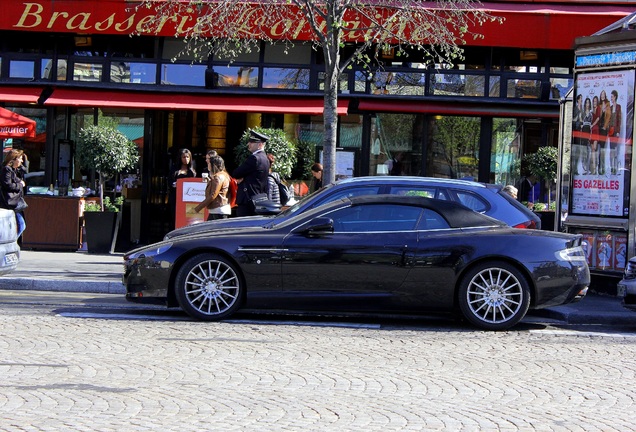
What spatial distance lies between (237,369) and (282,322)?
2.73 metres

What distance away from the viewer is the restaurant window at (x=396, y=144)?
19453 millimetres

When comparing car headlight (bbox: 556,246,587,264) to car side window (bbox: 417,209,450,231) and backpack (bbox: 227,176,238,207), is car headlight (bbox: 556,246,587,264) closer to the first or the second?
car side window (bbox: 417,209,450,231)

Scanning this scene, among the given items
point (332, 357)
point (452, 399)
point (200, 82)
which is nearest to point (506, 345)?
point (332, 357)

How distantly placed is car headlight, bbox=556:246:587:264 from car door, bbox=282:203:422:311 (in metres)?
1.54

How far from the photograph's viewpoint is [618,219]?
551 inches

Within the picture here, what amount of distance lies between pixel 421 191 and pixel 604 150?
357 centimetres

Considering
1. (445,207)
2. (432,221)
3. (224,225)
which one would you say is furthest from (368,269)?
(224,225)

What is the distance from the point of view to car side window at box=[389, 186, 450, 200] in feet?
39.3

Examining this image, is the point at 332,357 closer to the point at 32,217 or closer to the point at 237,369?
the point at 237,369

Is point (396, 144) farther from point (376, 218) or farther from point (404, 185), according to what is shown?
point (376, 218)

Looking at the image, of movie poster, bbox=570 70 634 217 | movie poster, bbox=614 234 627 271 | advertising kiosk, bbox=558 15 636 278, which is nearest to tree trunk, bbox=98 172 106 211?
advertising kiosk, bbox=558 15 636 278

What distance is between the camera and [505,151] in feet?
64.1

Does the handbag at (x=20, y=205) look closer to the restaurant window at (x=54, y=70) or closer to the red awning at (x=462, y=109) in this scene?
the restaurant window at (x=54, y=70)

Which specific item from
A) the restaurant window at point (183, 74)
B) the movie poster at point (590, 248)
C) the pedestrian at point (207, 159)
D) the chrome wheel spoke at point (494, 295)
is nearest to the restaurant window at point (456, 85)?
the restaurant window at point (183, 74)
